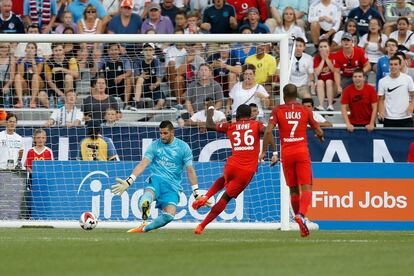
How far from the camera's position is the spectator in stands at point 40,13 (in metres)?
26.7

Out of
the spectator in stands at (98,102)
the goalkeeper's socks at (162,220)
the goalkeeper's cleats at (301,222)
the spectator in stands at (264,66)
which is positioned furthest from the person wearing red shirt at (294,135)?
the spectator in stands at (98,102)

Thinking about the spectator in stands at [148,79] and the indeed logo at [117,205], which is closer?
the indeed logo at [117,205]

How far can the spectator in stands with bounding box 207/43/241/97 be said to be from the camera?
2155cm

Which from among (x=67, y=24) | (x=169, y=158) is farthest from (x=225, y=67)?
(x=67, y=24)

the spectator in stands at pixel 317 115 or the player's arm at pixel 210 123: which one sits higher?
the player's arm at pixel 210 123

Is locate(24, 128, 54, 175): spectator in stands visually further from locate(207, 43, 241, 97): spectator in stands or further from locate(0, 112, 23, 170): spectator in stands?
locate(207, 43, 241, 97): spectator in stands

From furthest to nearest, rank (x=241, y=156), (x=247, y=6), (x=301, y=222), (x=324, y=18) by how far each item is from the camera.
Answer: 1. (x=247, y=6)
2. (x=324, y=18)
3. (x=241, y=156)
4. (x=301, y=222)

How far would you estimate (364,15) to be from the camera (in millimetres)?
25797

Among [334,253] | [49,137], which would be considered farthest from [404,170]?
[334,253]

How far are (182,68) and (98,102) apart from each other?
65.4 inches

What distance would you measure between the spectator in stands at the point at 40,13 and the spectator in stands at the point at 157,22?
2.28 m

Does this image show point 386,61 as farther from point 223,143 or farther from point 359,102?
point 223,143

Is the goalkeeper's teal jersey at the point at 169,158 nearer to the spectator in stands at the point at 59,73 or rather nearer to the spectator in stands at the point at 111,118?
the spectator in stands at the point at 111,118

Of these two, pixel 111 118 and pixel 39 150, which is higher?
pixel 111 118
